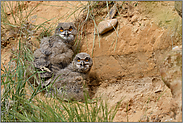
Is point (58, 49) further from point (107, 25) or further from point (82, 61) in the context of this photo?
point (107, 25)

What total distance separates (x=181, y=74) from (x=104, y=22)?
7.39ft

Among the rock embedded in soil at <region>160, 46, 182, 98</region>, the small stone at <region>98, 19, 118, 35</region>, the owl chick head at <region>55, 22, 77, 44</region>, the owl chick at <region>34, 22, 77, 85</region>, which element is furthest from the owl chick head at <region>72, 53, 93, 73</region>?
the rock embedded in soil at <region>160, 46, 182, 98</region>

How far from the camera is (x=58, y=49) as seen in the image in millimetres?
4320

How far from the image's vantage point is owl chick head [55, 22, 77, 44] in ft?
14.2

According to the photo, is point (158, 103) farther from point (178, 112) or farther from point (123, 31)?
point (123, 31)

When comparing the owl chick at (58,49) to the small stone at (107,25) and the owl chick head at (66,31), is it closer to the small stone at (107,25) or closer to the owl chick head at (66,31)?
the owl chick head at (66,31)

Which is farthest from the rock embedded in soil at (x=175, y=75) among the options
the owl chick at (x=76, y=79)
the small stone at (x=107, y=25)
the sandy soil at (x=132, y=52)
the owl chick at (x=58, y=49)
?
the owl chick at (x=58, y=49)

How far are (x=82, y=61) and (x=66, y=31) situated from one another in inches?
32.8

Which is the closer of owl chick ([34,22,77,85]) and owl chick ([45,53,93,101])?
owl chick ([45,53,93,101])

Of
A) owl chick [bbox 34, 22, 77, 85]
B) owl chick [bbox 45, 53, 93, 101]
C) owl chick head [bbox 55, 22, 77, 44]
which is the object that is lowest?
owl chick [bbox 45, 53, 93, 101]

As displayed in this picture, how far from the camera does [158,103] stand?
10.1ft

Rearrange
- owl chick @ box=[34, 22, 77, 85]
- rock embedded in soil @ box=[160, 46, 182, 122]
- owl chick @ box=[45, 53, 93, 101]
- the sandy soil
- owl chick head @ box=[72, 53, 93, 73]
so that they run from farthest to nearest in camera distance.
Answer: owl chick @ box=[34, 22, 77, 85]
owl chick head @ box=[72, 53, 93, 73]
owl chick @ box=[45, 53, 93, 101]
the sandy soil
rock embedded in soil @ box=[160, 46, 182, 122]

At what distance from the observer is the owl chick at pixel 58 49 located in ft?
13.8

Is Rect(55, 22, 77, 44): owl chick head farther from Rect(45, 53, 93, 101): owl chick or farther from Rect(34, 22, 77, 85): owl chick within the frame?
Rect(45, 53, 93, 101): owl chick
